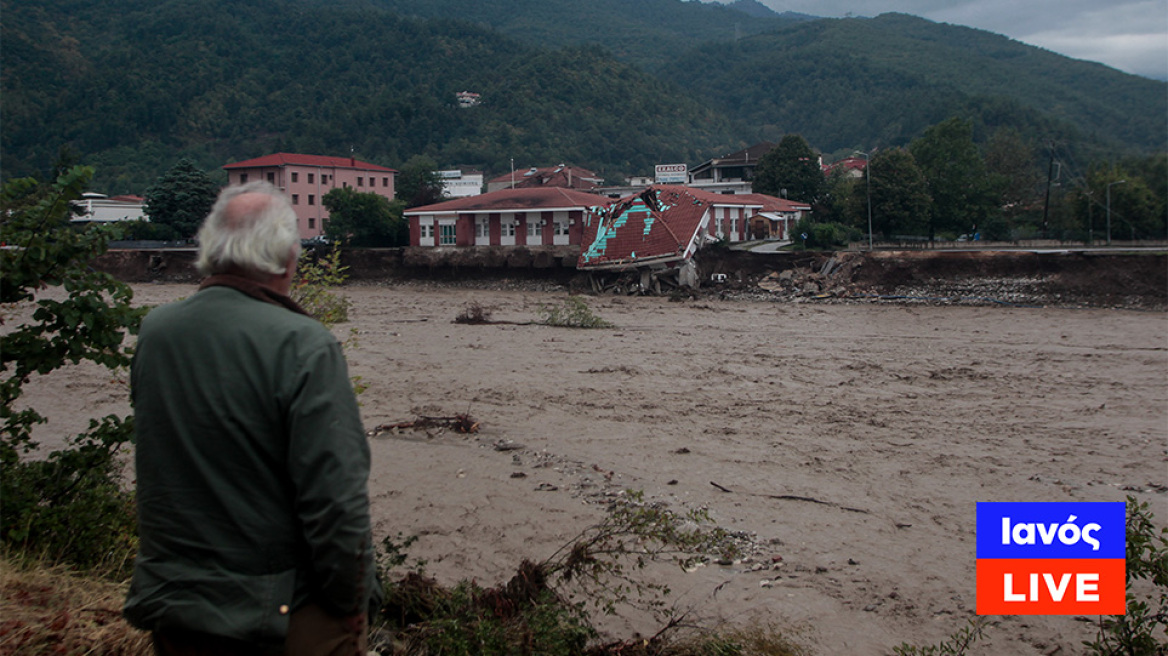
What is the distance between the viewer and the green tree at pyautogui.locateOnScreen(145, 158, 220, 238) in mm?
50375

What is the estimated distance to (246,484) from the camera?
6.93 feet

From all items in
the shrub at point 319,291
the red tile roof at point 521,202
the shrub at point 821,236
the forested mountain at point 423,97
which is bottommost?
the shrub at point 319,291

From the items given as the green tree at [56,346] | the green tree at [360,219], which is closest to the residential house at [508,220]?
the green tree at [360,219]

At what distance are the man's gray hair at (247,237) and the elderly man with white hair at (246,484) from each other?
110 mm

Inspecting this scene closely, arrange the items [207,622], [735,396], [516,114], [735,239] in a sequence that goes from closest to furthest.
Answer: [207,622] < [735,396] < [735,239] < [516,114]

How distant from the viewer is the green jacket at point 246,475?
6.76 ft

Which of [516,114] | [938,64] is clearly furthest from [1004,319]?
[938,64]

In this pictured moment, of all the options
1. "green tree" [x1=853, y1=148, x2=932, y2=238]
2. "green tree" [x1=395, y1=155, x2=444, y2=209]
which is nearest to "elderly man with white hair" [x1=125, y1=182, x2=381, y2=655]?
"green tree" [x1=853, y1=148, x2=932, y2=238]

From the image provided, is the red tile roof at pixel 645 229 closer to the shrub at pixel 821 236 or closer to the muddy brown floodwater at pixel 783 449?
the shrub at pixel 821 236

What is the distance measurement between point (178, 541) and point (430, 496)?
6215 millimetres

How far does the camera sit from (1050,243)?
42.8 metres

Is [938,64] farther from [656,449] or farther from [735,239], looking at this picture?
[656,449]

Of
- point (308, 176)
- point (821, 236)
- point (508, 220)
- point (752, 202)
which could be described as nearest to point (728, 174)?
point (752, 202)

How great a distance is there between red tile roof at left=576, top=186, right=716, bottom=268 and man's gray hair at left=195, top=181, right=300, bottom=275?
116 feet
